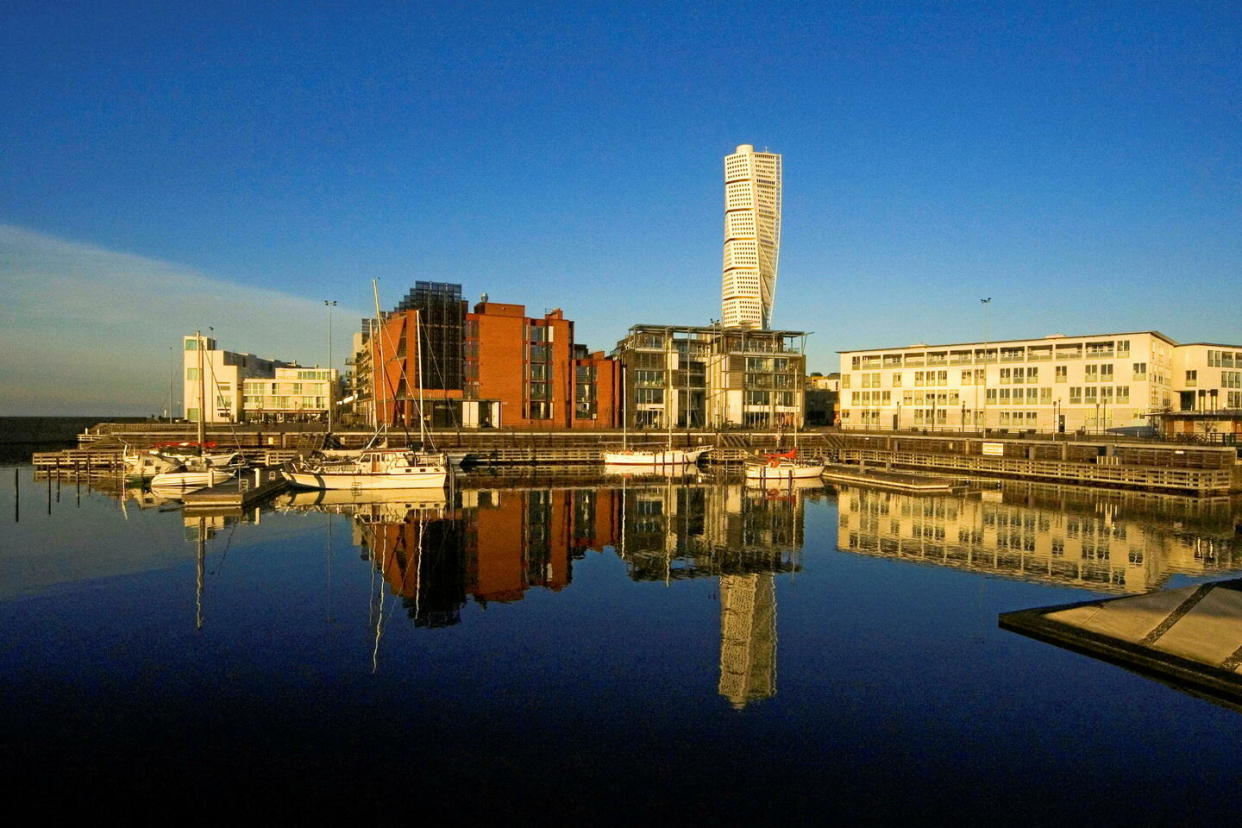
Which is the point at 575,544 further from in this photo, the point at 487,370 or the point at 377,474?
the point at 487,370

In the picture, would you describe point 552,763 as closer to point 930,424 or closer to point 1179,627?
point 1179,627

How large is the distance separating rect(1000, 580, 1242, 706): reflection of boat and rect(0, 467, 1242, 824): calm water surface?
591 mm

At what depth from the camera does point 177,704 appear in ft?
47.1

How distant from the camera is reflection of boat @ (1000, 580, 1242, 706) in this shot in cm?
1500

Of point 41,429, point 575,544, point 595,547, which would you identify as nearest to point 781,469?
point 575,544

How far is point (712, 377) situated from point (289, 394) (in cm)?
8378

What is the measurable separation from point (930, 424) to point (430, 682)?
3642 inches

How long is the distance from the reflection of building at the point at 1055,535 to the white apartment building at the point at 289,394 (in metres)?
115

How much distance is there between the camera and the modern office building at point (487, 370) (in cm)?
9150

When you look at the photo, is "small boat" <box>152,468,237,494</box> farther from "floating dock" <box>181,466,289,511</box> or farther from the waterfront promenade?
the waterfront promenade

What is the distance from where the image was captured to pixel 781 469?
64062 millimetres

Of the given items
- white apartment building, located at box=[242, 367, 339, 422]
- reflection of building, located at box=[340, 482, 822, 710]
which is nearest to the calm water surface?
reflection of building, located at box=[340, 482, 822, 710]

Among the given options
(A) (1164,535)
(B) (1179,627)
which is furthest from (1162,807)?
(A) (1164,535)

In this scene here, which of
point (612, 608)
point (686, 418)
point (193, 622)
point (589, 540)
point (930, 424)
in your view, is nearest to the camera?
point (193, 622)
